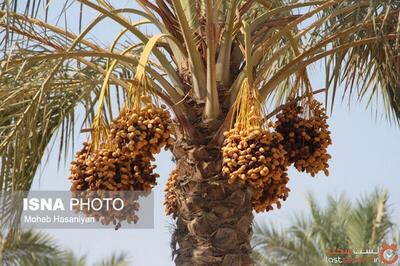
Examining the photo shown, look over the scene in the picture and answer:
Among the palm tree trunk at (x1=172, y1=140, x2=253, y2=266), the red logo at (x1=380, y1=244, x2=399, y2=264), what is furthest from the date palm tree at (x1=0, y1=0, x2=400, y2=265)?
the red logo at (x1=380, y1=244, x2=399, y2=264)

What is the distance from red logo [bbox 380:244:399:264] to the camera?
48.4 feet

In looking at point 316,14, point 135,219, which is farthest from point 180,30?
point 135,219

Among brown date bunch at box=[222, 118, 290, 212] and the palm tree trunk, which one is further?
the palm tree trunk

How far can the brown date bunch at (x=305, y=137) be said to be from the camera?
18.1 ft

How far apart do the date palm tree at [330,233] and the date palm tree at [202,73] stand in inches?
398

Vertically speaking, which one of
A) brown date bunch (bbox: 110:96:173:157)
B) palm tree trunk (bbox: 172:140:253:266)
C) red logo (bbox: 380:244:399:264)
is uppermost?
red logo (bbox: 380:244:399:264)

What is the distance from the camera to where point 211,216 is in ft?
17.6

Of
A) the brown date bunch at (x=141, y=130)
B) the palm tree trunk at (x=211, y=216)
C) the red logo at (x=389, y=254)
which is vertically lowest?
the palm tree trunk at (x=211, y=216)

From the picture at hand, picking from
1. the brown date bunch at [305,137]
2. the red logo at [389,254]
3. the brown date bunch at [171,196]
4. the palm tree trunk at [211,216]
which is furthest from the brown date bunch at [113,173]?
the red logo at [389,254]

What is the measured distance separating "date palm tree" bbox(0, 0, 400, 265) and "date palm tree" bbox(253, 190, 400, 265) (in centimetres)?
1012

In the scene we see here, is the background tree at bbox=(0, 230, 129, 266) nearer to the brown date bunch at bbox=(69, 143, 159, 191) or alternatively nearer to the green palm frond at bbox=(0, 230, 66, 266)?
the green palm frond at bbox=(0, 230, 66, 266)

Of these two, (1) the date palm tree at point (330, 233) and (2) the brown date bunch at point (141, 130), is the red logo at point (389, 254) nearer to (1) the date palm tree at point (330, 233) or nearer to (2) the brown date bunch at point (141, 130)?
(1) the date palm tree at point (330, 233)

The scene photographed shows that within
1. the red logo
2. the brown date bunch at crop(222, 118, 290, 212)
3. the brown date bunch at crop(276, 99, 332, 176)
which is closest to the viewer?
the brown date bunch at crop(222, 118, 290, 212)

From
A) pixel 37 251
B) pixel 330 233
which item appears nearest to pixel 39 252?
pixel 37 251
